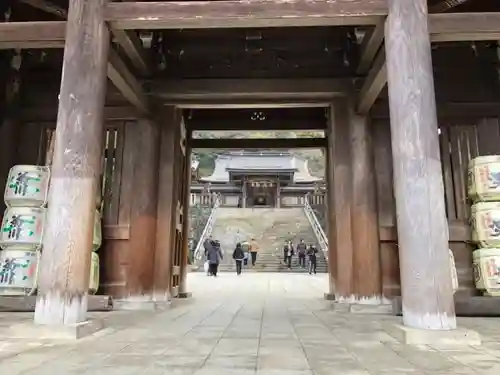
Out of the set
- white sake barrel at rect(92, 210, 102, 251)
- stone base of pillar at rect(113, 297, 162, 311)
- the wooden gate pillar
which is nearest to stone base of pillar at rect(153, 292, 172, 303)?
stone base of pillar at rect(113, 297, 162, 311)

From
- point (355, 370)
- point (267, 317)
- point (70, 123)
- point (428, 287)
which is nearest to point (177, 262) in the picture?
point (267, 317)

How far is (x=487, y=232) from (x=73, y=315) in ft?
14.9

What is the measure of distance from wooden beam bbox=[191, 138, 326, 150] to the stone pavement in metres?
4.23

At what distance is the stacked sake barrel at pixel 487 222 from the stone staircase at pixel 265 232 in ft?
52.1

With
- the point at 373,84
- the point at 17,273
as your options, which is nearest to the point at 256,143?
the point at 373,84

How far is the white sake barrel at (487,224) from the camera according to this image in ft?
15.7

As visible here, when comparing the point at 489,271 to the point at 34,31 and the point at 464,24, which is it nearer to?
the point at 464,24

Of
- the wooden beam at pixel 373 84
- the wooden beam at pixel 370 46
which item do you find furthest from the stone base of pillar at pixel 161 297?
the wooden beam at pixel 370 46

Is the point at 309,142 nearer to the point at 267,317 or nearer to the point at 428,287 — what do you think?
the point at 267,317

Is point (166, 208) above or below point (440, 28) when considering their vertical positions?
below

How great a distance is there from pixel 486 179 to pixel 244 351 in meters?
3.82

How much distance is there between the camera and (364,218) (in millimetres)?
5410

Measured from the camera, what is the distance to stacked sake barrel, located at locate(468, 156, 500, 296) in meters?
4.77

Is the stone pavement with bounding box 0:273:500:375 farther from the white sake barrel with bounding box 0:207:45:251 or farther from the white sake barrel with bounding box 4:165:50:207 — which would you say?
the white sake barrel with bounding box 4:165:50:207
